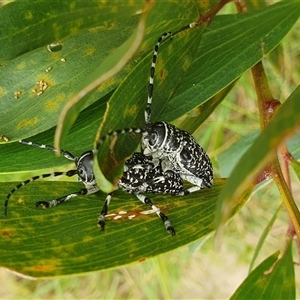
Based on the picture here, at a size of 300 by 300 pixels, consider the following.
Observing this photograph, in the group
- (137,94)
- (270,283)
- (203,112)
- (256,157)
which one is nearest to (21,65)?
(137,94)

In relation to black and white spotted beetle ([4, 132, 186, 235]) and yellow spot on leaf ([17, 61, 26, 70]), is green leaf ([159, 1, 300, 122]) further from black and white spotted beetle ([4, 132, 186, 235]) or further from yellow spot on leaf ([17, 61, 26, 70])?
yellow spot on leaf ([17, 61, 26, 70])

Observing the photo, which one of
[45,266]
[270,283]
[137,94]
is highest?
[137,94]

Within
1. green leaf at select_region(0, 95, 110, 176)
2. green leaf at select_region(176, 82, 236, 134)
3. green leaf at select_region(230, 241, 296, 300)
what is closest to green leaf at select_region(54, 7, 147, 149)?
green leaf at select_region(0, 95, 110, 176)

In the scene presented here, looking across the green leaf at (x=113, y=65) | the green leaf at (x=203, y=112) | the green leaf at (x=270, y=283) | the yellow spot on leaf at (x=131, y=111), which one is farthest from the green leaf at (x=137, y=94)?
the green leaf at (x=270, y=283)

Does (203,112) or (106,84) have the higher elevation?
(106,84)

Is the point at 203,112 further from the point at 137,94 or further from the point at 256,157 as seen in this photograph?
the point at 256,157

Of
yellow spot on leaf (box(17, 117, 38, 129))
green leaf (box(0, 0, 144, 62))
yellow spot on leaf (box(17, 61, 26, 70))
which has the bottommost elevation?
yellow spot on leaf (box(17, 117, 38, 129))

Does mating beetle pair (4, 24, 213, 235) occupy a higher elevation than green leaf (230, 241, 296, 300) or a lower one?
higher

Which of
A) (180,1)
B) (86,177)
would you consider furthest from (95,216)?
(180,1)
